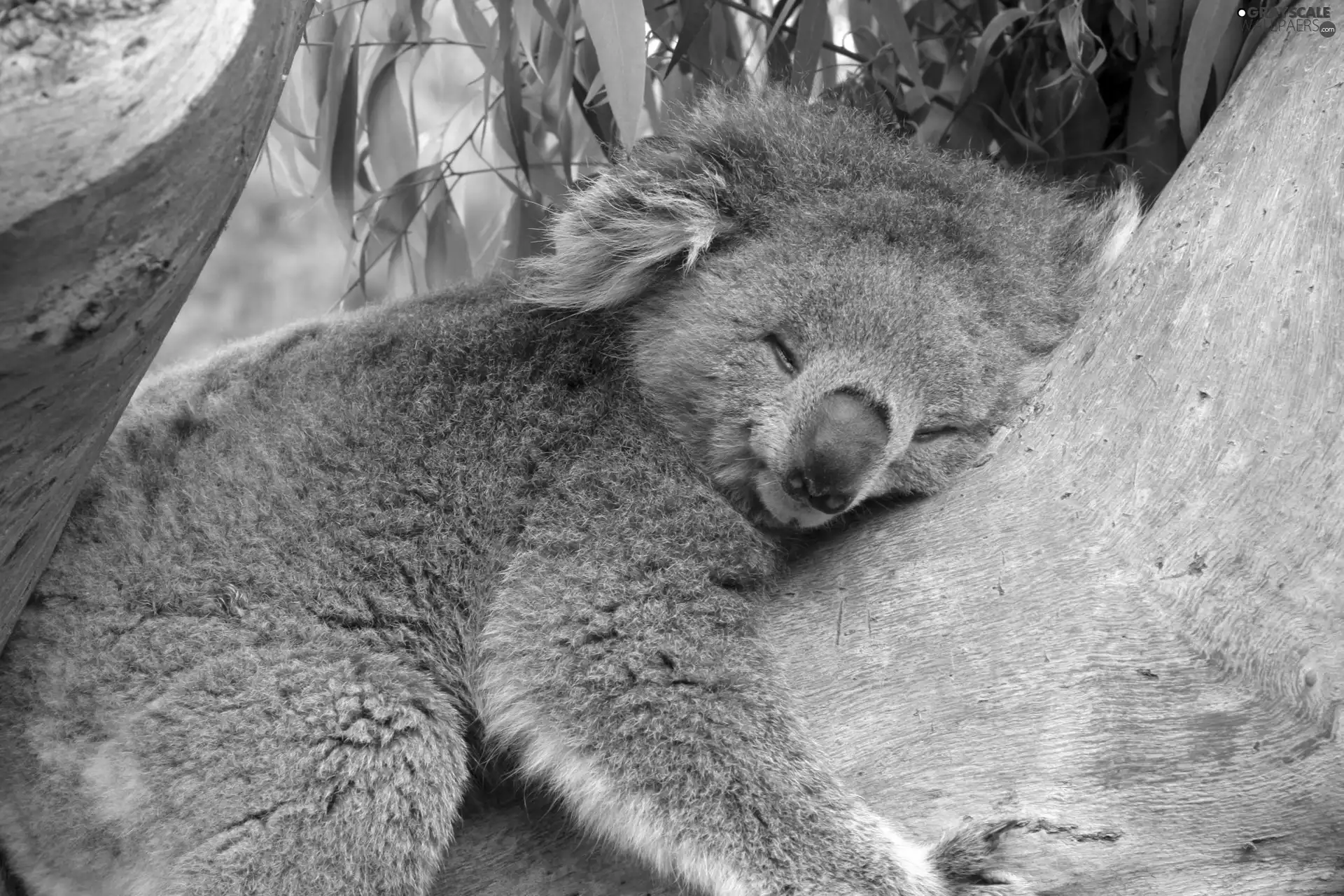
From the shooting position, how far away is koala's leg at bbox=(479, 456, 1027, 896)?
6.81 ft

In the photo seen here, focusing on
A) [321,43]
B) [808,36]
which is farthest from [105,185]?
[321,43]

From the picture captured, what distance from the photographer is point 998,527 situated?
2.16 m

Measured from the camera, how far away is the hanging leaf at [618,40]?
7.81 feet

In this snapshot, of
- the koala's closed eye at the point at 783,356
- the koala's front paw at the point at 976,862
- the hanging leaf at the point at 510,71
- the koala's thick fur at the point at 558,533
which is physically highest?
the hanging leaf at the point at 510,71

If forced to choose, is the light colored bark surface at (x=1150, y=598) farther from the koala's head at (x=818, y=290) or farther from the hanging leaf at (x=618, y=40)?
the hanging leaf at (x=618, y=40)

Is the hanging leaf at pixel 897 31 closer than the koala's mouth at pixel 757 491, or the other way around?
the koala's mouth at pixel 757 491

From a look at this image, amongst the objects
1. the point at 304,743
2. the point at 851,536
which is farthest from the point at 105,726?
the point at 851,536

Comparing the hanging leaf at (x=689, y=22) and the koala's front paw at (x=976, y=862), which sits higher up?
the hanging leaf at (x=689, y=22)

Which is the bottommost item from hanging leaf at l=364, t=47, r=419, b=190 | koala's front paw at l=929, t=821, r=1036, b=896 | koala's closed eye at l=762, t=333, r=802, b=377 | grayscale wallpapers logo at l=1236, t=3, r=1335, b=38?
koala's front paw at l=929, t=821, r=1036, b=896

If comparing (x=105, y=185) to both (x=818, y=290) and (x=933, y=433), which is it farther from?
(x=933, y=433)

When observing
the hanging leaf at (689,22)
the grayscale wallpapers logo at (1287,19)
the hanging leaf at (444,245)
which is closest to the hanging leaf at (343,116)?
the hanging leaf at (444,245)

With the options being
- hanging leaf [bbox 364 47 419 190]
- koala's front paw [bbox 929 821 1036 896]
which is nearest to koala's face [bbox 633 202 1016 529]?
koala's front paw [bbox 929 821 1036 896]

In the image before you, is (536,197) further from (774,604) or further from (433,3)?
(774,604)

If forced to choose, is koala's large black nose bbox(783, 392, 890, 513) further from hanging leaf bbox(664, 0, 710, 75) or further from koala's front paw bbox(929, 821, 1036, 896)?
hanging leaf bbox(664, 0, 710, 75)
